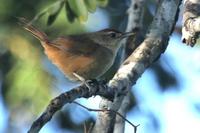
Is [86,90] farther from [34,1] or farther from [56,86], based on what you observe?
[34,1]

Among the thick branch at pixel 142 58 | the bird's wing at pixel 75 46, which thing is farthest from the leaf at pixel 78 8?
the bird's wing at pixel 75 46

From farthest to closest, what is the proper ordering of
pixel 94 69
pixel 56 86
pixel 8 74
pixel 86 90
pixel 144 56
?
pixel 8 74 → pixel 56 86 → pixel 94 69 → pixel 144 56 → pixel 86 90

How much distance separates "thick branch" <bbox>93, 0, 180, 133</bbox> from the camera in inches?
157

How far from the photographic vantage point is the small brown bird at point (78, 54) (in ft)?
17.7

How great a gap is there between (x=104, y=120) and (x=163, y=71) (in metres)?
4.45

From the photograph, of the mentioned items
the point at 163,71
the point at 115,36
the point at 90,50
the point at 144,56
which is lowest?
the point at 144,56

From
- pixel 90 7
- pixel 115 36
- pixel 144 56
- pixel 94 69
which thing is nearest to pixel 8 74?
pixel 115 36

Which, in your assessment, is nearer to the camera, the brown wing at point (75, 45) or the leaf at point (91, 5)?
the leaf at point (91, 5)

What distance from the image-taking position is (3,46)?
8195mm

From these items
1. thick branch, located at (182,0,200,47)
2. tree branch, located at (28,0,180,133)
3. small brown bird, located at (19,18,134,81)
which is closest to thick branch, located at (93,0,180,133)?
tree branch, located at (28,0,180,133)

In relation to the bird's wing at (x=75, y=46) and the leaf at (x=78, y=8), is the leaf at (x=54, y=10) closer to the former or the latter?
the leaf at (x=78, y=8)

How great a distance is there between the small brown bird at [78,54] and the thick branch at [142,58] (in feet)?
2.24

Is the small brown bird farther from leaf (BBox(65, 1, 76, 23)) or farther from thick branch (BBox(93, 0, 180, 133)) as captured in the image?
thick branch (BBox(93, 0, 180, 133))

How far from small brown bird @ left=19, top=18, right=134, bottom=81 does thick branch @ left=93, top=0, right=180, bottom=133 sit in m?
0.68
